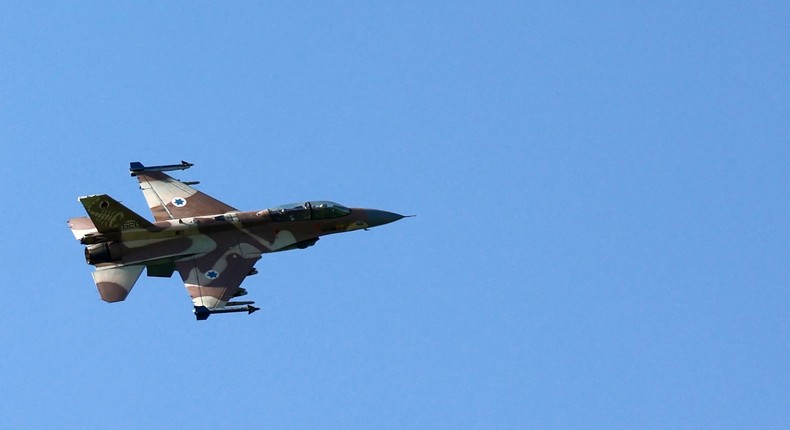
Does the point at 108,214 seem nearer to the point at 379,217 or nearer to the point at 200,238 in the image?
the point at 200,238

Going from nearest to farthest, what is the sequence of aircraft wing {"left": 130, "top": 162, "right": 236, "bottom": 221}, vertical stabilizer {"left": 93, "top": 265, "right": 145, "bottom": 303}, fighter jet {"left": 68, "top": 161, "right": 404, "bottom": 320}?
vertical stabilizer {"left": 93, "top": 265, "right": 145, "bottom": 303}
fighter jet {"left": 68, "top": 161, "right": 404, "bottom": 320}
aircraft wing {"left": 130, "top": 162, "right": 236, "bottom": 221}

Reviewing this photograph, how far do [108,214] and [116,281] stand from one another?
3.07 metres

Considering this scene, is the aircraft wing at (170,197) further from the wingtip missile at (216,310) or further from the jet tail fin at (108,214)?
the wingtip missile at (216,310)

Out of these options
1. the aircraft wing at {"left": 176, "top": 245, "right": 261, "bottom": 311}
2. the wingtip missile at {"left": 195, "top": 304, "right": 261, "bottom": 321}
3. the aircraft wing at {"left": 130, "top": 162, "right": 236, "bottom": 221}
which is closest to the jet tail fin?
the aircraft wing at {"left": 176, "top": 245, "right": 261, "bottom": 311}

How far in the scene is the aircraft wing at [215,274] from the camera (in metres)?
72.1

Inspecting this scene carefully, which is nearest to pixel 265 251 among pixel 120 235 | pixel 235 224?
pixel 235 224

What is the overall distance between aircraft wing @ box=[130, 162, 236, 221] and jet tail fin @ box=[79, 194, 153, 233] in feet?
13.1

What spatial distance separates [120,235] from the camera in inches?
2913

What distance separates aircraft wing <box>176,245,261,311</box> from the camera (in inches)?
2840

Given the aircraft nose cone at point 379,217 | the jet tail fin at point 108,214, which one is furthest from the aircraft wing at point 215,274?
the aircraft nose cone at point 379,217

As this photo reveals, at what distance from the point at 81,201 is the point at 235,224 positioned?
23.1 ft

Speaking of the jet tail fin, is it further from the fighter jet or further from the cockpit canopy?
the cockpit canopy

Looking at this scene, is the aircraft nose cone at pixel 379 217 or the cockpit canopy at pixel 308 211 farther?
the aircraft nose cone at pixel 379 217

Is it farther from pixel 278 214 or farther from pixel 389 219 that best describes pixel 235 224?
pixel 389 219
